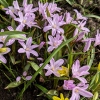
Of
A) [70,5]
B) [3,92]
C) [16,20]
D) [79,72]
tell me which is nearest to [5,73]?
[3,92]

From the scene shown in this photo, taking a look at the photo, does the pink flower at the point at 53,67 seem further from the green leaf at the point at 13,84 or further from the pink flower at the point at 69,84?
the green leaf at the point at 13,84

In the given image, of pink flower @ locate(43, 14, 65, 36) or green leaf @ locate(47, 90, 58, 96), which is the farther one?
pink flower @ locate(43, 14, 65, 36)

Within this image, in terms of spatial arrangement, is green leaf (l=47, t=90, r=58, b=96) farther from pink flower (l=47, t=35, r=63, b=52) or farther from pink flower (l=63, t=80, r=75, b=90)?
pink flower (l=47, t=35, r=63, b=52)

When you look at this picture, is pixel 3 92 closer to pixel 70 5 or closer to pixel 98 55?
pixel 98 55

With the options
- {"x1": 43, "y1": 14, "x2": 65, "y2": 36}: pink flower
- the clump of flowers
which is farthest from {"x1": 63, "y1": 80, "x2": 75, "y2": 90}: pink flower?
{"x1": 43, "y1": 14, "x2": 65, "y2": 36}: pink flower

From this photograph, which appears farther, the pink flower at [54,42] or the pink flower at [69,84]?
the pink flower at [54,42]

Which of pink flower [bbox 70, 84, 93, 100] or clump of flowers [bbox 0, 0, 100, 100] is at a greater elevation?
clump of flowers [bbox 0, 0, 100, 100]

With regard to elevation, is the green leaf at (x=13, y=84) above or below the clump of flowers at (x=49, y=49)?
below

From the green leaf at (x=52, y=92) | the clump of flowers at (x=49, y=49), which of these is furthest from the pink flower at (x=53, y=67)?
the green leaf at (x=52, y=92)
